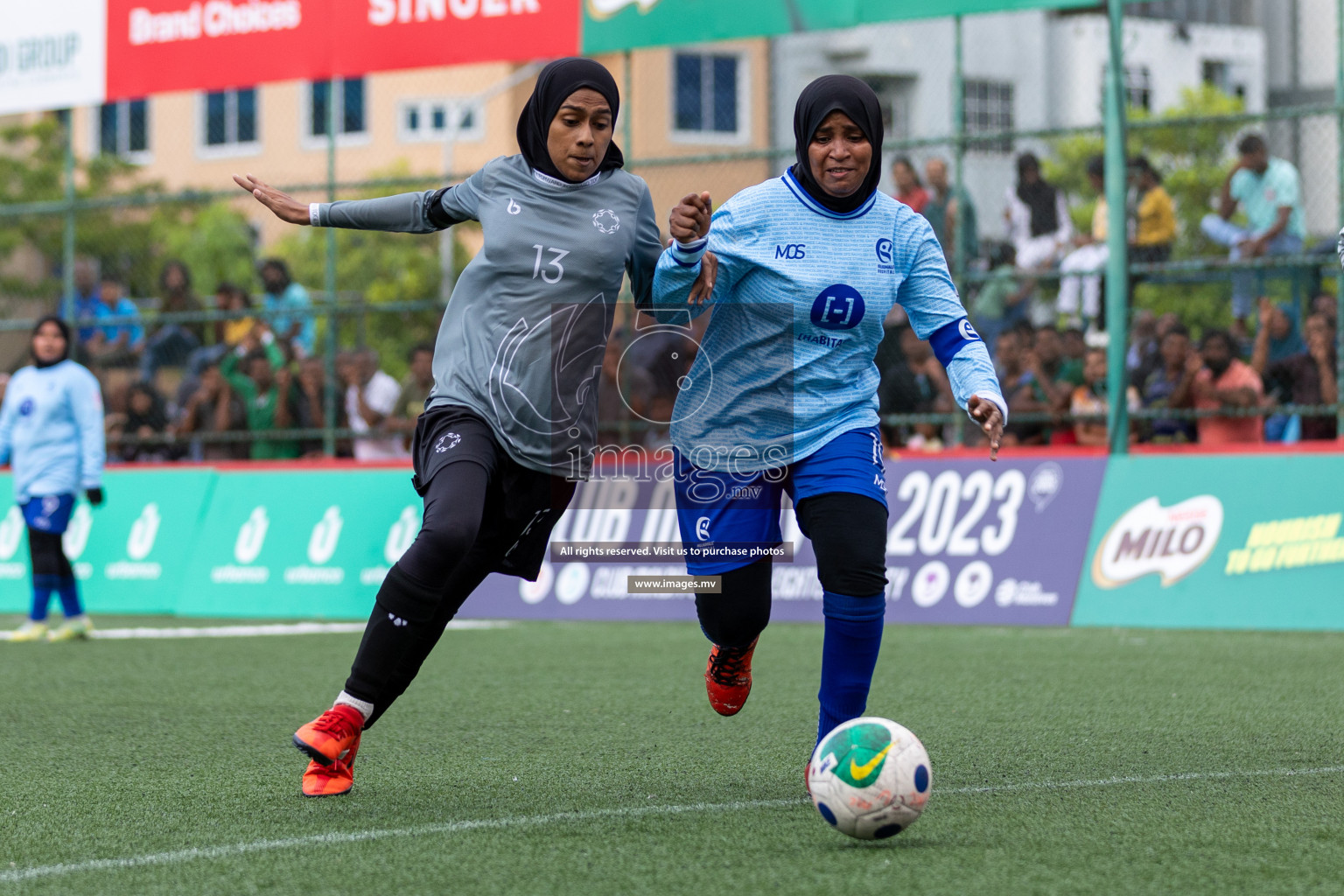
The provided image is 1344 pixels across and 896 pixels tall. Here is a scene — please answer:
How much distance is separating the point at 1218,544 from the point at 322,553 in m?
6.36

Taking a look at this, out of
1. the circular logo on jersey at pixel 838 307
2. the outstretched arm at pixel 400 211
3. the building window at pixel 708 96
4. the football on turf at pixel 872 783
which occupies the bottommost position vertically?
the football on turf at pixel 872 783

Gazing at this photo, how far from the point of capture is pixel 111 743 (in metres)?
Result: 6.66

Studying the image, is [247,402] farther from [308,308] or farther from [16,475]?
[16,475]

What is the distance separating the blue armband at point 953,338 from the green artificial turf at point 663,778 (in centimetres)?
133

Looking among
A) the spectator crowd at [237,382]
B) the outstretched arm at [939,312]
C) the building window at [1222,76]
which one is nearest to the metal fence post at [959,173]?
the spectator crowd at [237,382]

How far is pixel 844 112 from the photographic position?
527 cm

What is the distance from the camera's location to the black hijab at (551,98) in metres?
5.36

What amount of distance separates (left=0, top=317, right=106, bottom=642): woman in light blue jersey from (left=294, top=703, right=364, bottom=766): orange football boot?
707cm

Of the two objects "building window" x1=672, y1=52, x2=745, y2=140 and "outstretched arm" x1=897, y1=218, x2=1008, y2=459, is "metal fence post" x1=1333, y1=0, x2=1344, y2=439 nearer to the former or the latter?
"outstretched arm" x1=897, y1=218, x2=1008, y2=459

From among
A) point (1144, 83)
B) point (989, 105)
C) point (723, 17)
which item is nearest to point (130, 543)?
point (723, 17)

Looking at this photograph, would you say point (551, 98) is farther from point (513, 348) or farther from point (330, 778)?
point (330, 778)

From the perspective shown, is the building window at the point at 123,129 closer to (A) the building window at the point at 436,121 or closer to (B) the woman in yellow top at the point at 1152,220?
(A) the building window at the point at 436,121

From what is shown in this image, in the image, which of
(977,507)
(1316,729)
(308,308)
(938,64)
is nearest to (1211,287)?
(977,507)

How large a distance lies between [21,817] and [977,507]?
7741 mm
